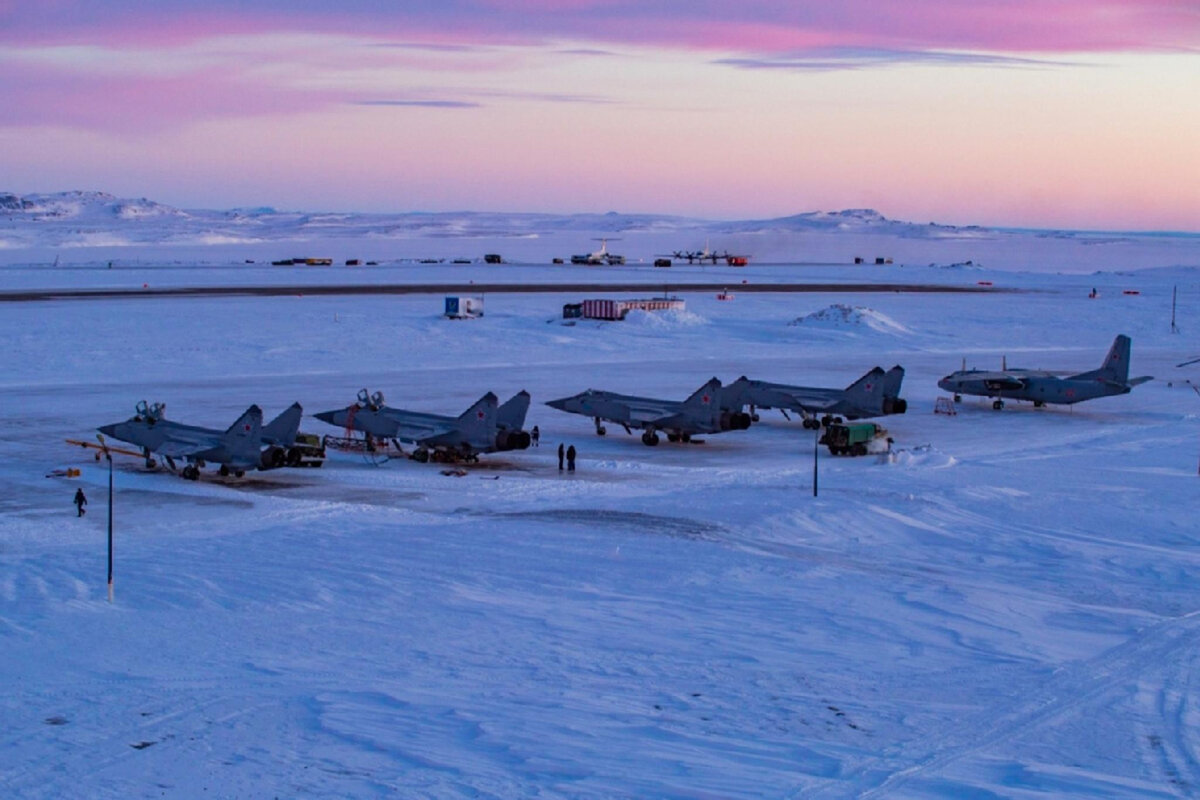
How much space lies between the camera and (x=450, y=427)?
139 feet

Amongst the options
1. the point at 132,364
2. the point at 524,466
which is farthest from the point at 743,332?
the point at 524,466

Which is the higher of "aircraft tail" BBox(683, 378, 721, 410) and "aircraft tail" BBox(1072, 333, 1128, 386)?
"aircraft tail" BBox(1072, 333, 1128, 386)

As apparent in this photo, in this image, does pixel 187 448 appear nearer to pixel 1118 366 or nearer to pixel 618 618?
pixel 618 618

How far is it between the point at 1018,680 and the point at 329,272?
143555 mm

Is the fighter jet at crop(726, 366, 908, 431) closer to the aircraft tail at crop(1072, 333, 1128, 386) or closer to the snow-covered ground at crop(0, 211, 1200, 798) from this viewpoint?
the snow-covered ground at crop(0, 211, 1200, 798)

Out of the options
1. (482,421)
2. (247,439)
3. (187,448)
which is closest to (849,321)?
(482,421)

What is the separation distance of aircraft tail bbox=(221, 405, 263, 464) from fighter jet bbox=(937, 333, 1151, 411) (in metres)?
35.2

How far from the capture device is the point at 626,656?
21.4 meters

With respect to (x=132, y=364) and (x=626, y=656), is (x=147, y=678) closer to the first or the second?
(x=626, y=656)

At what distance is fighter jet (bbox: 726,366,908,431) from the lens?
50938 millimetres

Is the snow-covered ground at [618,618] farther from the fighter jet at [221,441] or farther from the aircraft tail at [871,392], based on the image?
the aircraft tail at [871,392]

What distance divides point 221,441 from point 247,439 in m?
1.02

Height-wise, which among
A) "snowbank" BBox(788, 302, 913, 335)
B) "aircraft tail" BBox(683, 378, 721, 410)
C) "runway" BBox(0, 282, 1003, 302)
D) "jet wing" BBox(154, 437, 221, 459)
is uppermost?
"runway" BBox(0, 282, 1003, 302)

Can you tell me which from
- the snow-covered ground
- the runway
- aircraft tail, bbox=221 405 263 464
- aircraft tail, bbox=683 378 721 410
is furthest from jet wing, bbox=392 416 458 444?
the runway
